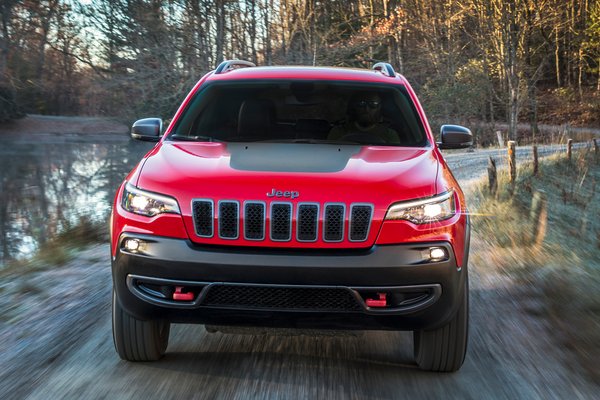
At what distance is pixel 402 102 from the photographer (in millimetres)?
5270

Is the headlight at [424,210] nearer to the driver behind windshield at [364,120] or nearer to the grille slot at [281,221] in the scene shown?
Answer: the grille slot at [281,221]

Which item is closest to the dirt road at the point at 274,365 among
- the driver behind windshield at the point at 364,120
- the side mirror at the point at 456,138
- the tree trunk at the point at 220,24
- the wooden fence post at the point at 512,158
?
the side mirror at the point at 456,138

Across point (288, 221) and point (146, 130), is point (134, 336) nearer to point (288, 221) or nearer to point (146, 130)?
point (288, 221)

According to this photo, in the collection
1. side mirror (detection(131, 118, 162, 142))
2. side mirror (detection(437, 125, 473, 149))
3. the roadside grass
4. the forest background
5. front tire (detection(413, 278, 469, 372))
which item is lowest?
the roadside grass

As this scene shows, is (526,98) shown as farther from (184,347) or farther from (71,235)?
(184,347)

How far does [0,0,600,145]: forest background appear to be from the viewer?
24.2 metres

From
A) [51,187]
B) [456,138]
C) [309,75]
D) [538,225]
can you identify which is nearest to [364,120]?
[309,75]

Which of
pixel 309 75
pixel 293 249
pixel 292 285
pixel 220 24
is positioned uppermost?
pixel 220 24

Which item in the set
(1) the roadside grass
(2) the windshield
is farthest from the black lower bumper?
(2) the windshield

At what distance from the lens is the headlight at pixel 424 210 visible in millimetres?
3688

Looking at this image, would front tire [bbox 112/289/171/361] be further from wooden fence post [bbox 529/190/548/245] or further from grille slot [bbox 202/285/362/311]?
wooden fence post [bbox 529/190/548/245]

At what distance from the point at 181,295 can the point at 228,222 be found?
16.0 inches

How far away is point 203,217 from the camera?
3.68 m

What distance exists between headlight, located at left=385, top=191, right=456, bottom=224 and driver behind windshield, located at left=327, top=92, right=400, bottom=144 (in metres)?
1.37
